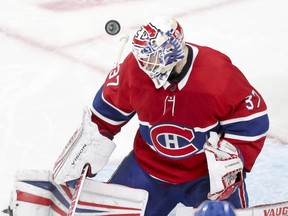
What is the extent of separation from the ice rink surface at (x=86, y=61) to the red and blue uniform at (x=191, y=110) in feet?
1.90

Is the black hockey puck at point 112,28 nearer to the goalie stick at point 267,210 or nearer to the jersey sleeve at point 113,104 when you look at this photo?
the jersey sleeve at point 113,104

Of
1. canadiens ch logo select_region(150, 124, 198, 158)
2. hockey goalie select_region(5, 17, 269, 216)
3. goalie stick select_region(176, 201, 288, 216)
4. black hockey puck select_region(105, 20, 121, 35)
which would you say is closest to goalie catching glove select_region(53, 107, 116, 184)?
hockey goalie select_region(5, 17, 269, 216)

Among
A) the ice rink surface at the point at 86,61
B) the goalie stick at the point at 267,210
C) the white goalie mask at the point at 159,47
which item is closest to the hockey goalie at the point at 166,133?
the white goalie mask at the point at 159,47

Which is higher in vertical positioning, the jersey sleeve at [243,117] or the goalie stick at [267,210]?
the jersey sleeve at [243,117]

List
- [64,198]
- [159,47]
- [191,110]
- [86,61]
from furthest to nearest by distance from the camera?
[86,61] → [64,198] → [191,110] → [159,47]

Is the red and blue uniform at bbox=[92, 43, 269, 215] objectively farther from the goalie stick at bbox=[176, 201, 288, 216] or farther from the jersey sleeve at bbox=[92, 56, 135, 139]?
the goalie stick at bbox=[176, 201, 288, 216]

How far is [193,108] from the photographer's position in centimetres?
251

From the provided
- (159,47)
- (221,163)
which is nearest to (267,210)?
(221,163)

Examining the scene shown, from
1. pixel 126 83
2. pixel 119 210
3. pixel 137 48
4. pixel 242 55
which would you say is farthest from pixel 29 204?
pixel 242 55

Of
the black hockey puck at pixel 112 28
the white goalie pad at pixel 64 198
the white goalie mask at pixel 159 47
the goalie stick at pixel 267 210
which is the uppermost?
the white goalie mask at pixel 159 47

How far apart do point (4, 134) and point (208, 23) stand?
1650 mm

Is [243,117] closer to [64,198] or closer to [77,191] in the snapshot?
[77,191]

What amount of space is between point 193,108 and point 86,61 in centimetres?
186

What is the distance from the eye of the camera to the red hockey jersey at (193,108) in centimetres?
249
